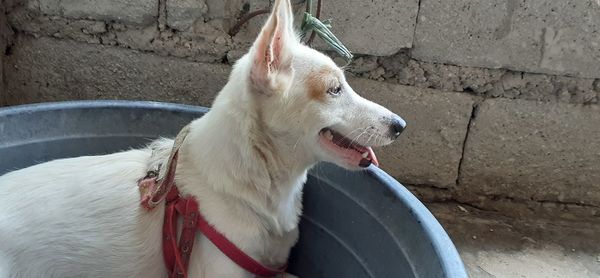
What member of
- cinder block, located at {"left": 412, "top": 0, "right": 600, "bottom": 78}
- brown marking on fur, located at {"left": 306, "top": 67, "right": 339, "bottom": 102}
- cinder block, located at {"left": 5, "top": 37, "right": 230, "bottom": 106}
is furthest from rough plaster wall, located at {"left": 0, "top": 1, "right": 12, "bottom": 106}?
cinder block, located at {"left": 412, "top": 0, "right": 600, "bottom": 78}

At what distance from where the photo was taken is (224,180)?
5.17ft

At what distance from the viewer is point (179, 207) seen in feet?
5.25

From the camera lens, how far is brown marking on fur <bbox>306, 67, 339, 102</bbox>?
4.97 feet

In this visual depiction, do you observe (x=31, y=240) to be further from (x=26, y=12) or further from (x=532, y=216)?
(x=532, y=216)

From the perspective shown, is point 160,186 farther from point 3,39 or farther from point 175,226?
point 3,39

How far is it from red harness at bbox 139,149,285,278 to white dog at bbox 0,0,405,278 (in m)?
0.02

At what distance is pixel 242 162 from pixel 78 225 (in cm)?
46

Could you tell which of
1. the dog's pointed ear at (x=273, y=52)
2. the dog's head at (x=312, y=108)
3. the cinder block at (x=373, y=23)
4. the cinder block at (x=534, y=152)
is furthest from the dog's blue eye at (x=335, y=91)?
the cinder block at (x=534, y=152)

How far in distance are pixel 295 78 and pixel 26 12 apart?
130 centimetres

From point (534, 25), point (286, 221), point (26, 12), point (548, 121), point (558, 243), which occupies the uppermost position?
point (534, 25)

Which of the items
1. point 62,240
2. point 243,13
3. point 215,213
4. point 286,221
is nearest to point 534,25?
point 243,13

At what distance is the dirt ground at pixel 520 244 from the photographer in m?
2.35

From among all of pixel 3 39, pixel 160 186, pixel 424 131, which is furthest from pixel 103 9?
pixel 424 131

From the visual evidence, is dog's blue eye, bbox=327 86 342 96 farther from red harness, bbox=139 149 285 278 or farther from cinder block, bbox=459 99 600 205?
cinder block, bbox=459 99 600 205
